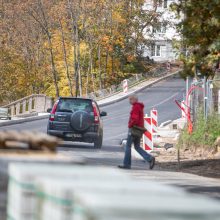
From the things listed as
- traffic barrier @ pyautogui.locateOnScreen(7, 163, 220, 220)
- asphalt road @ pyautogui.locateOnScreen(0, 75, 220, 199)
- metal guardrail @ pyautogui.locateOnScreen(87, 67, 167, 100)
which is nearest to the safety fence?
asphalt road @ pyautogui.locateOnScreen(0, 75, 220, 199)

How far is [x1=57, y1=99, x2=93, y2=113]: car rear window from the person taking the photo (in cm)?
3284

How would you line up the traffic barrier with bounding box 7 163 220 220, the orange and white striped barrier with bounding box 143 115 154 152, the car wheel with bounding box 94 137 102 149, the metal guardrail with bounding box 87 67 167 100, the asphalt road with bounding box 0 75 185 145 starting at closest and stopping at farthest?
1. the traffic barrier with bounding box 7 163 220 220
2. the orange and white striped barrier with bounding box 143 115 154 152
3. the car wheel with bounding box 94 137 102 149
4. the asphalt road with bounding box 0 75 185 145
5. the metal guardrail with bounding box 87 67 167 100

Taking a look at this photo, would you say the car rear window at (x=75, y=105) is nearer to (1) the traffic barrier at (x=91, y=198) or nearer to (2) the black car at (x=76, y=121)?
(2) the black car at (x=76, y=121)

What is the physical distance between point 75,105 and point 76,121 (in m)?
1.14

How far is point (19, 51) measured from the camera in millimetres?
105625

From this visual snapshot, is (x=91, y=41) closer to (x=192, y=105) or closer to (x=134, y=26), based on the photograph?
(x=134, y=26)

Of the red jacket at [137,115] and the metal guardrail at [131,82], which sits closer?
the red jacket at [137,115]

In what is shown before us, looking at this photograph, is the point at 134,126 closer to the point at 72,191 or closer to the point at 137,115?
the point at 137,115

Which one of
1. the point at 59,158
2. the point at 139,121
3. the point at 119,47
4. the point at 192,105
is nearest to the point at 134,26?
the point at 119,47

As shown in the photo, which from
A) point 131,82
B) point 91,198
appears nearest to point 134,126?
point 91,198

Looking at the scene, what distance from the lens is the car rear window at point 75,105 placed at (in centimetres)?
3284

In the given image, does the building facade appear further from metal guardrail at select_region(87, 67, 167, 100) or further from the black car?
the black car

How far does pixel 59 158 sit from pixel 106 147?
2803cm

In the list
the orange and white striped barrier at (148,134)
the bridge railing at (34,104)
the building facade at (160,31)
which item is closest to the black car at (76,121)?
the orange and white striped barrier at (148,134)
